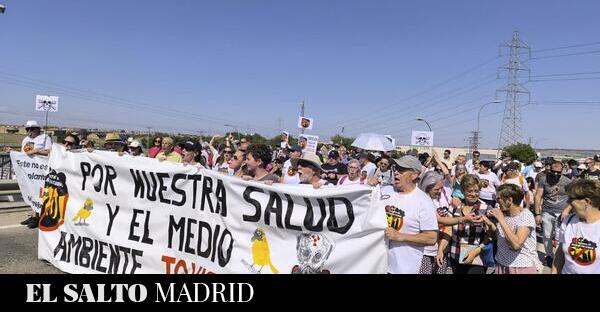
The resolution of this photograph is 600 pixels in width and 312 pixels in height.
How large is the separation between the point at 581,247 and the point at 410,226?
4.11 ft

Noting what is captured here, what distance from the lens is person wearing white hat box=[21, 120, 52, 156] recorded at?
786 centimetres

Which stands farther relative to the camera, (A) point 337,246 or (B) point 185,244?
(B) point 185,244

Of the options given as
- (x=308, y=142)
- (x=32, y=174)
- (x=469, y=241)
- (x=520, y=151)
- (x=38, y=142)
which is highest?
(x=520, y=151)

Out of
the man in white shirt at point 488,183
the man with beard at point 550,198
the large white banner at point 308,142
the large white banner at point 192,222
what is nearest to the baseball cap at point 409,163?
the large white banner at point 192,222

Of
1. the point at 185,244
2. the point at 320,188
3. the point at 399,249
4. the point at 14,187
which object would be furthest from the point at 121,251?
the point at 14,187

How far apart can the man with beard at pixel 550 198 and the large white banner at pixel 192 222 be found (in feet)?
17.1

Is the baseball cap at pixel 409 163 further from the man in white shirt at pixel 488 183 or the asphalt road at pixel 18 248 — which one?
the man in white shirt at pixel 488 183

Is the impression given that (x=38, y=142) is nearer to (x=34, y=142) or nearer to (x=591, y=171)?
(x=34, y=142)

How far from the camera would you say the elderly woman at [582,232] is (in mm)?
3254

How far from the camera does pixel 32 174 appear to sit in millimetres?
7586

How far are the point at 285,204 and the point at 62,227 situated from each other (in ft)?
9.64

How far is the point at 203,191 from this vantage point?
443cm

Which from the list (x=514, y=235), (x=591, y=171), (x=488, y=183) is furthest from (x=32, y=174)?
(x=591, y=171)

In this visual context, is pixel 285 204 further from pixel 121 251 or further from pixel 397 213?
pixel 121 251
